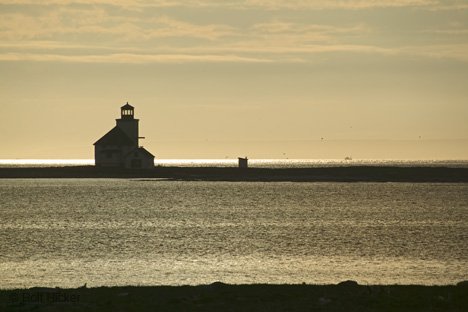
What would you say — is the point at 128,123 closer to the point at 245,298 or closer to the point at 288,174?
the point at 288,174

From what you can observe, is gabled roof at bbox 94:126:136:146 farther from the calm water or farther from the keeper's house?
the calm water

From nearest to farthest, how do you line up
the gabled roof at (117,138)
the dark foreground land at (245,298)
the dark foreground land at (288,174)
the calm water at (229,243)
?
the dark foreground land at (245,298), the calm water at (229,243), the gabled roof at (117,138), the dark foreground land at (288,174)

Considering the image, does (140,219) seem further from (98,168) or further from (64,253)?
(98,168)

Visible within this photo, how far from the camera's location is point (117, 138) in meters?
148

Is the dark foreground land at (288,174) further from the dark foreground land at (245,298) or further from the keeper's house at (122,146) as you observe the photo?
the dark foreground land at (245,298)

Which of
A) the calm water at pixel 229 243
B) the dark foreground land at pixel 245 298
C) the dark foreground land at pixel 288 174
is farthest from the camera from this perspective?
the dark foreground land at pixel 288 174

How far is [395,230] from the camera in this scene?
6894 cm

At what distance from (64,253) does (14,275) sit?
9.91 meters

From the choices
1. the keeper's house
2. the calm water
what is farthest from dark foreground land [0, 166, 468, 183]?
the calm water

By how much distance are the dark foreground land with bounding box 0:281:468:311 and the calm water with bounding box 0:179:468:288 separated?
8239mm

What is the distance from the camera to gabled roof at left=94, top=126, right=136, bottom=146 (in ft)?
484

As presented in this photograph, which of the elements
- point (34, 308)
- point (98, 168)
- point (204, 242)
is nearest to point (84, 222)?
point (204, 242)

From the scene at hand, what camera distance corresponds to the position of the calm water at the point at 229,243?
41188 mm

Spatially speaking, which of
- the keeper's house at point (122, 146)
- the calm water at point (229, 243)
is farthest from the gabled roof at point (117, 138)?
the calm water at point (229, 243)
